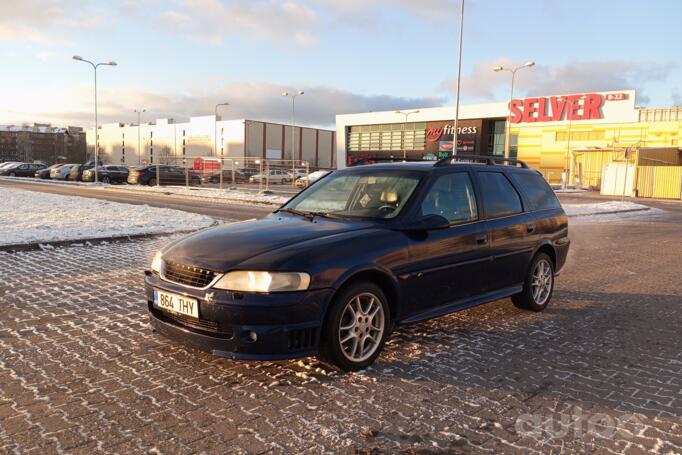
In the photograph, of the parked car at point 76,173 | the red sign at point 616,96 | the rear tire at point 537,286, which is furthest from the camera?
the red sign at point 616,96

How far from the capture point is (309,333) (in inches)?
147

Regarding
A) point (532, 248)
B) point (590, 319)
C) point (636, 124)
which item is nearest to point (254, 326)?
point (532, 248)

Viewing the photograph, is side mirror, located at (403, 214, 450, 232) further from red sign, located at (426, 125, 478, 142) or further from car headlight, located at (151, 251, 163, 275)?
red sign, located at (426, 125, 478, 142)

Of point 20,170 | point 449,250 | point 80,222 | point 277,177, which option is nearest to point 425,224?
point 449,250

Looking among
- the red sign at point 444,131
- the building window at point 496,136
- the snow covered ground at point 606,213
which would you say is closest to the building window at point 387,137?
the red sign at point 444,131

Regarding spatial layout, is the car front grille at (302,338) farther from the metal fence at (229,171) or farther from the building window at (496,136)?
the building window at (496,136)

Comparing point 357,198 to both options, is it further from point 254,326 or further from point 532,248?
point 532,248

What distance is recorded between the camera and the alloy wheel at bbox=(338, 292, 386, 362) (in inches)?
157

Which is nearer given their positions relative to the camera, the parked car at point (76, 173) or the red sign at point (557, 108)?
the parked car at point (76, 173)

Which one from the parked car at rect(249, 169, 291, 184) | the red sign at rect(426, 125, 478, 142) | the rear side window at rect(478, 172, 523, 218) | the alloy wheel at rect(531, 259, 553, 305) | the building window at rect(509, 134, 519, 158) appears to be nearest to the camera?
the rear side window at rect(478, 172, 523, 218)

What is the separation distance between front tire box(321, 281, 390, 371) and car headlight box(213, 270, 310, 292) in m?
0.36

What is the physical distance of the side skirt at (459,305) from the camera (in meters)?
4.49

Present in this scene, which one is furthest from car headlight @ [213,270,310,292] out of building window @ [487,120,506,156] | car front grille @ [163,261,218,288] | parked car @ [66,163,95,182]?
building window @ [487,120,506,156]

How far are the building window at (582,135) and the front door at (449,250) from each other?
55836 millimetres
